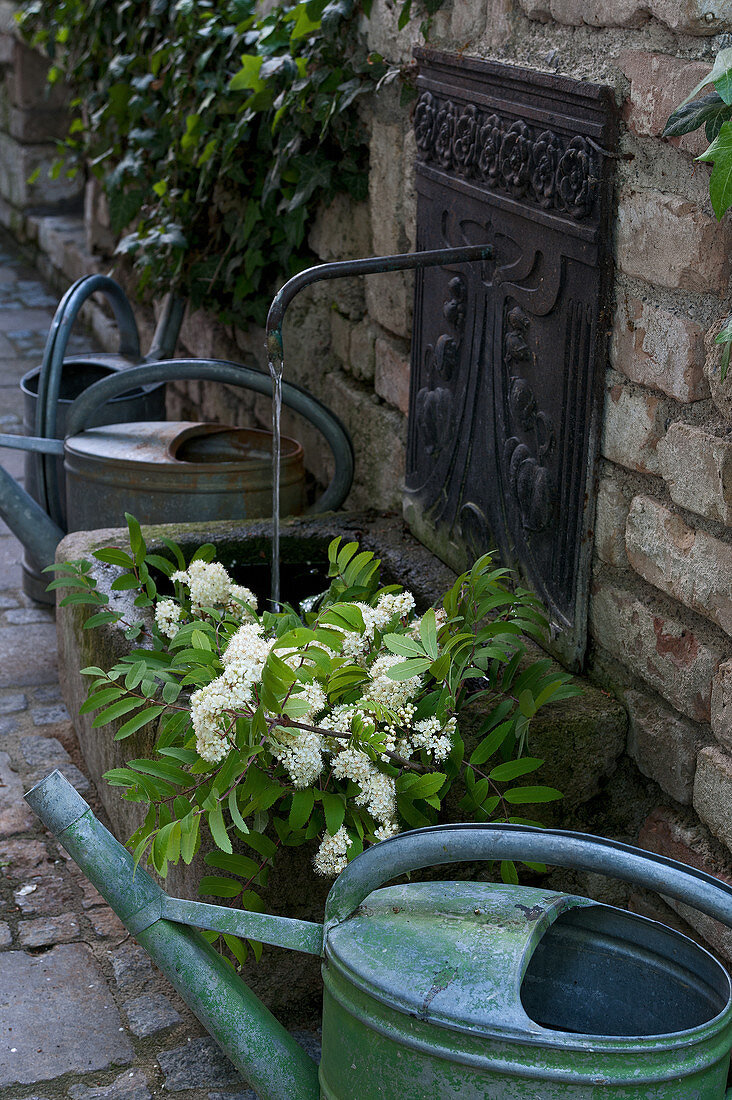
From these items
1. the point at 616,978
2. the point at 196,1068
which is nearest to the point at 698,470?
the point at 616,978

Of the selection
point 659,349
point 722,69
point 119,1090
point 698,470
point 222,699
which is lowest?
point 119,1090

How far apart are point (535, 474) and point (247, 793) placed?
74 centimetres

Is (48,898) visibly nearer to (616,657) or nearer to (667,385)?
(616,657)

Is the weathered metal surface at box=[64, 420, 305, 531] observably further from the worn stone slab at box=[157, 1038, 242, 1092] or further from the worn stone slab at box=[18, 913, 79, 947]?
the worn stone slab at box=[157, 1038, 242, 1092]

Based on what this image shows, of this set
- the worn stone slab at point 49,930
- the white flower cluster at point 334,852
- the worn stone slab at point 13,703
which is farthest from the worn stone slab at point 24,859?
the white flower cluster at point 334,852

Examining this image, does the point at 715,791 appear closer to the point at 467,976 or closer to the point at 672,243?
the point at 467,976

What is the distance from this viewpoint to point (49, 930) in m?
2.08

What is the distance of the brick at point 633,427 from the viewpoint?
1682 millimetres

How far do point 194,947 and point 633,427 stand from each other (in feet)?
3.07

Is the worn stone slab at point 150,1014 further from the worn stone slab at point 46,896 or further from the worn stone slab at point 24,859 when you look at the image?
the worn stone slab at point 24,859

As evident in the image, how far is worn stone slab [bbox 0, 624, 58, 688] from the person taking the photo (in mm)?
3006

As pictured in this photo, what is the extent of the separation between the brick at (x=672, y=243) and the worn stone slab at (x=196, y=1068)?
1.30 metres

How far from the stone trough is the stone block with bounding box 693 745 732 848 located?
0.19 m

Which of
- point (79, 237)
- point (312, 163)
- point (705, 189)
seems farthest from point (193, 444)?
point (79, 237)
